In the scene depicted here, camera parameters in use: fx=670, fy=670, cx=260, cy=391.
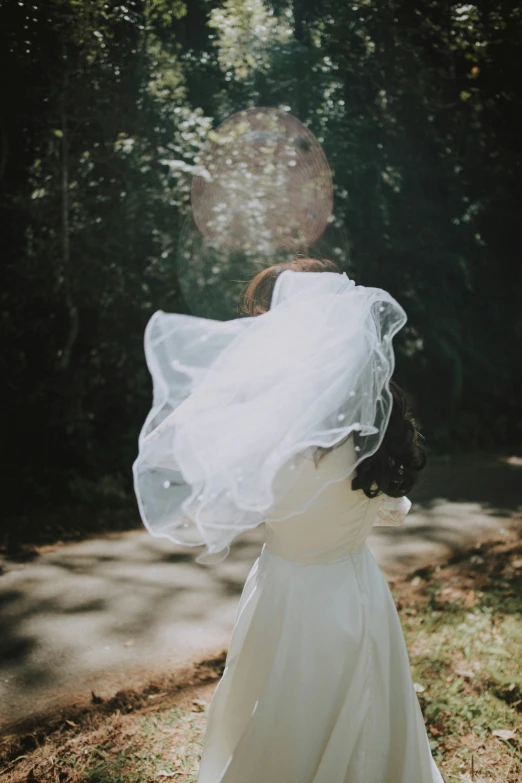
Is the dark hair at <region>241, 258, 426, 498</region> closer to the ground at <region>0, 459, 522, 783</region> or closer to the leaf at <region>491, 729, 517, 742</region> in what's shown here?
the ground at <region>0, 459, 522, 783</region>

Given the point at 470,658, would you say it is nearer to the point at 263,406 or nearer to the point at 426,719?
the point at 426,719

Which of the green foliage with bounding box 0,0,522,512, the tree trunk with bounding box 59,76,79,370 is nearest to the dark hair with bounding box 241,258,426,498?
the green foliage with bounding box 0,0,522,512

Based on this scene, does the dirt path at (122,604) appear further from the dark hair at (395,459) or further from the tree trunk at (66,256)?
the tree trunk at (66,256)

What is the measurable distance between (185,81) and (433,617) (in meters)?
6.88

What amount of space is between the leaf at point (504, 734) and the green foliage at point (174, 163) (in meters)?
5.09

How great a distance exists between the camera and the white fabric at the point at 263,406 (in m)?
1.88

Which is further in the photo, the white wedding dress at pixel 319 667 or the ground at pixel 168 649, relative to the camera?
the ground at pixel 168 649

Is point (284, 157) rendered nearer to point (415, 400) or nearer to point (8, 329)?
point (8, 329)

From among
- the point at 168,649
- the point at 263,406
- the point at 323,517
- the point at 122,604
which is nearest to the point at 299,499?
the point at 323,517

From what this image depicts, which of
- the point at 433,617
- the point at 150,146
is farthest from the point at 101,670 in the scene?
the point at 150,146

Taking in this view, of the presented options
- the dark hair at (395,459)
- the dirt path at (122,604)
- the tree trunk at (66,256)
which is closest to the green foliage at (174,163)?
the tree trunk at (66,256)

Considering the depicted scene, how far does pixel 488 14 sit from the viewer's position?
793 centimetres

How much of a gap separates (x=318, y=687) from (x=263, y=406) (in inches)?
37.2

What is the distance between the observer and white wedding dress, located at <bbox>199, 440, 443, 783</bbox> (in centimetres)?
213
